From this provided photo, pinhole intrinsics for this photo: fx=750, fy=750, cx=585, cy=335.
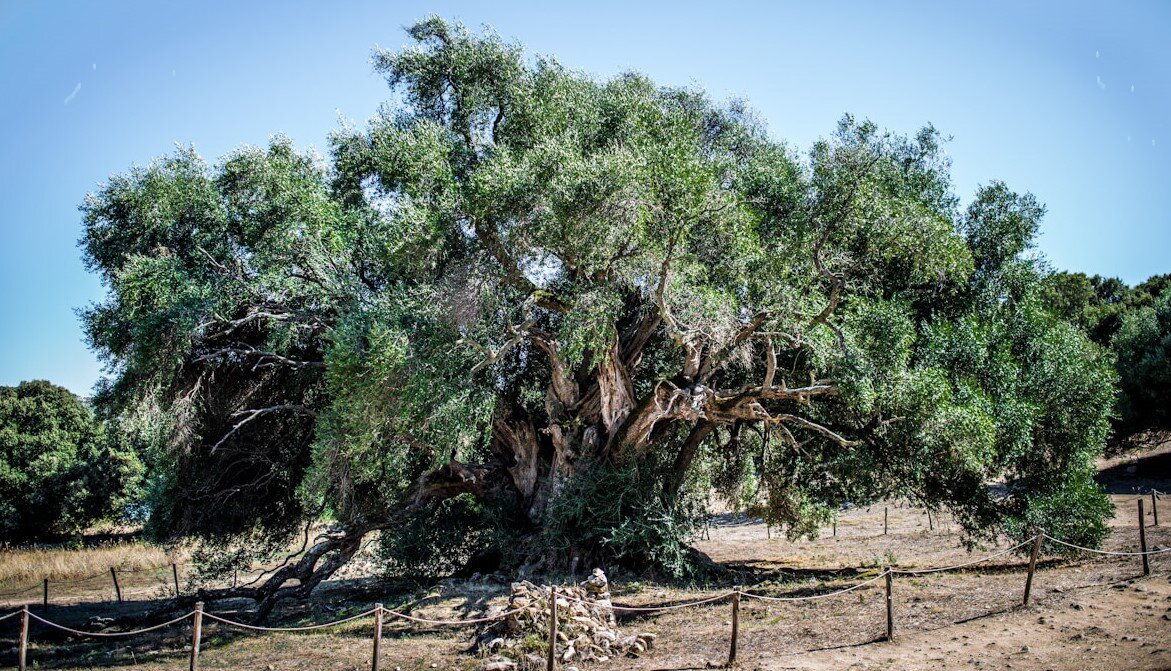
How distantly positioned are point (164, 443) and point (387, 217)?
21.9 feet

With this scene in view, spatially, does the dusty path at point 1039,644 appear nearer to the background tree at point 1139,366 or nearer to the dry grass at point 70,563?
the background tree at point 1139,366

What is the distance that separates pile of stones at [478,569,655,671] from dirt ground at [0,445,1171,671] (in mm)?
292

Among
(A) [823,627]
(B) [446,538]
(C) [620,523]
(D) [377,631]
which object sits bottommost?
(A) [823,627]

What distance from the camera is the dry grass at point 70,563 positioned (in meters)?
23.6

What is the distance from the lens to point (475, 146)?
16.5 m

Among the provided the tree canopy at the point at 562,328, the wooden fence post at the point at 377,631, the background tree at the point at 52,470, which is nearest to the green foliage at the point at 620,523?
the tree canopy at the point at 562,328

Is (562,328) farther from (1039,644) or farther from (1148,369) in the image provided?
(1148,369)

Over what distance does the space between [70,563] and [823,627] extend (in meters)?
25.0

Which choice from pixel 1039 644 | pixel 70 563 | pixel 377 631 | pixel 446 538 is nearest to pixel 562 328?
pixel 377 631

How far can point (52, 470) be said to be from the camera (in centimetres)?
3428

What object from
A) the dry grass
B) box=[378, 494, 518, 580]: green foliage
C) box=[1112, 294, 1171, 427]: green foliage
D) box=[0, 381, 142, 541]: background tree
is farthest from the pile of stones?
box=[0, 381, 142, 541]: background tree

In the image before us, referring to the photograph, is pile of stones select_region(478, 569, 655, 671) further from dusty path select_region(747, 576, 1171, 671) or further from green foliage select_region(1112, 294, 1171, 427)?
green foliage select_region(1112, 294, 1171, 427)

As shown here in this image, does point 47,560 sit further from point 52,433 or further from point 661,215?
point 661,215

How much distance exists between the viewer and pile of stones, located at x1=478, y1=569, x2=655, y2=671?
10.4 metres
